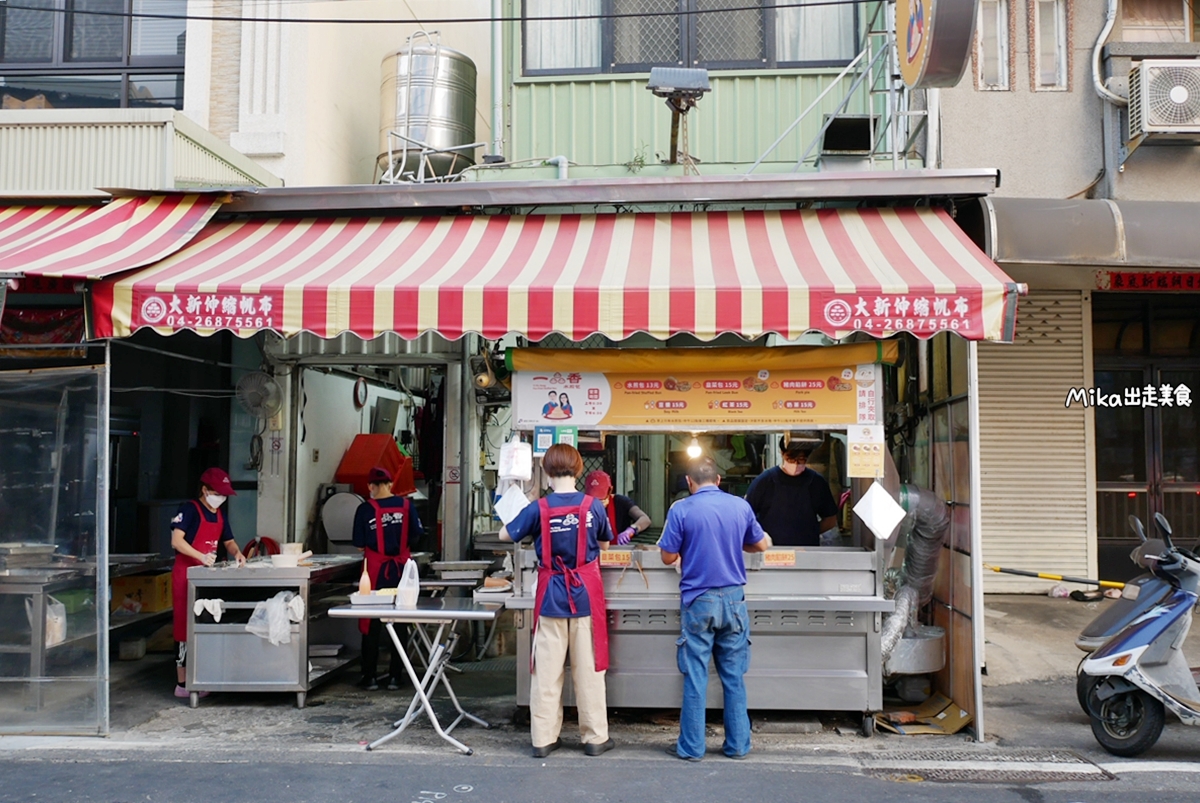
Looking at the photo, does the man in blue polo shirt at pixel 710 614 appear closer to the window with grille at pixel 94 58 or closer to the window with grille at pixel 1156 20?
the window with grille at pixel 1156 20

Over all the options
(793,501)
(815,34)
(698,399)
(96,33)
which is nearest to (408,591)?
(698,399)

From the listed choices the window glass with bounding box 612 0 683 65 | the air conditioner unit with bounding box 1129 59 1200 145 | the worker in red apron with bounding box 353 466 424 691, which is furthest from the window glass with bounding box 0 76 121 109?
the air conditioner unit with bounding box 1129 59 1200 145

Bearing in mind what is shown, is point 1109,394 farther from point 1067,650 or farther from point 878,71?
point 878,71

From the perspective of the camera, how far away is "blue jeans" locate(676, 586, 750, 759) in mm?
5828

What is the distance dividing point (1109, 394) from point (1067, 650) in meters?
3.48

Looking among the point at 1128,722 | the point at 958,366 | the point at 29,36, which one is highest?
the point at 29,36

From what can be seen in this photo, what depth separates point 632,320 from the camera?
243 inches

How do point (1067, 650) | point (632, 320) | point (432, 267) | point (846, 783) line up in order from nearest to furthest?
point (846, 783)
point (632, 320)
point (432, 267)
point (1067, 650)

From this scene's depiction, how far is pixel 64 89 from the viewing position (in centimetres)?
1046

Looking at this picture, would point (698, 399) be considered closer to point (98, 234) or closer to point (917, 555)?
point (917, 555)

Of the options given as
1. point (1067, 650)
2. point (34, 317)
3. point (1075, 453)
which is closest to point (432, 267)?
point (34, 317)

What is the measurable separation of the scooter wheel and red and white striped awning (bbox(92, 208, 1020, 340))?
237 cm

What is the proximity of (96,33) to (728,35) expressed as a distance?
6.92 meters

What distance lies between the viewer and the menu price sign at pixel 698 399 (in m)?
6.65
